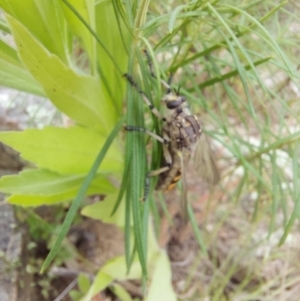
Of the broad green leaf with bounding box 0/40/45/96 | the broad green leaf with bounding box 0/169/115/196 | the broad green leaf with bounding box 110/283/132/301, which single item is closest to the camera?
the broad green leaf with bounding box 0/40/45/96

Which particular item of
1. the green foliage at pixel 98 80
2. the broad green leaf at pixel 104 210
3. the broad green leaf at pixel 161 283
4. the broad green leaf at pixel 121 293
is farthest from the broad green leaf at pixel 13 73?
the broad green leaf at pixel 121 293

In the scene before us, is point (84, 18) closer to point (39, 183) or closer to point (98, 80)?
point (98, 80)

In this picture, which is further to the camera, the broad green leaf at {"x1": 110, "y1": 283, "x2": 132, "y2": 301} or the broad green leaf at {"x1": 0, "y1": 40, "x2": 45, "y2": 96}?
the broad green leaf at {"x1": 110, "y1": 283, "x2": 132, "y2": 301}

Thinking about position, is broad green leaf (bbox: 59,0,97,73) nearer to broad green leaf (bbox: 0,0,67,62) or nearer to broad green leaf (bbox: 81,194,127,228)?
broad green leaf (bbox: 0,0,67,62)

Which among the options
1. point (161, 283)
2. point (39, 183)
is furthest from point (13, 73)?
point (161, 283)

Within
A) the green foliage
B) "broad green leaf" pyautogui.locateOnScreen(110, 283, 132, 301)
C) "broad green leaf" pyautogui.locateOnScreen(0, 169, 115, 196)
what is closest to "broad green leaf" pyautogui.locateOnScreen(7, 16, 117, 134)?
the green foliage

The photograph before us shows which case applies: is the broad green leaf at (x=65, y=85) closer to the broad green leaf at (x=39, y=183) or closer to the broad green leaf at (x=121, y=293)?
the broad green leaf at (x=39, y=183)

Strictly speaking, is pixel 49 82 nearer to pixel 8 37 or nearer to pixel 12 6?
pixel 12 6
